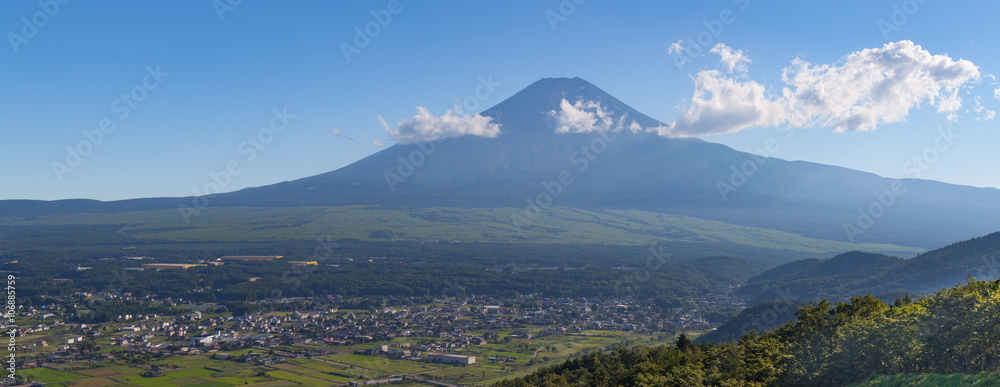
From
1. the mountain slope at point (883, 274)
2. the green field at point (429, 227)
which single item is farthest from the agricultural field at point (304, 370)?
the green field at point (429, 227)

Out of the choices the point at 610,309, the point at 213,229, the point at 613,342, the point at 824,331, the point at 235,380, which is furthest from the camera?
the point at 213,229

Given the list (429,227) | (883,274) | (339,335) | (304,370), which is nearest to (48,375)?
(304,370)

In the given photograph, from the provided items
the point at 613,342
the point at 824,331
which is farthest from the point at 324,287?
the point at 824,331

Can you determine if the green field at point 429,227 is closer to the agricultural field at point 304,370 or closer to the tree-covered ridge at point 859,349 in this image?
the agricultural field at point 304,370

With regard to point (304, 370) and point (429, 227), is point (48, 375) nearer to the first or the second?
point (304, 370)

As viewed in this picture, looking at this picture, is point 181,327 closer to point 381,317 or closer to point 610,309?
point 381,317

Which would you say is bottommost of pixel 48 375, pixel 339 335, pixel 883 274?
pixel 339 335

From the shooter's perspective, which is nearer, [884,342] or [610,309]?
[884,342]

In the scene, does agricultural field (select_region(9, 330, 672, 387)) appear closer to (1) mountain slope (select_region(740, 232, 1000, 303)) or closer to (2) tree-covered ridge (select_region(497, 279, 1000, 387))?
(2) tree-covered ridge (select_region(497, 279, 1000, 387))
